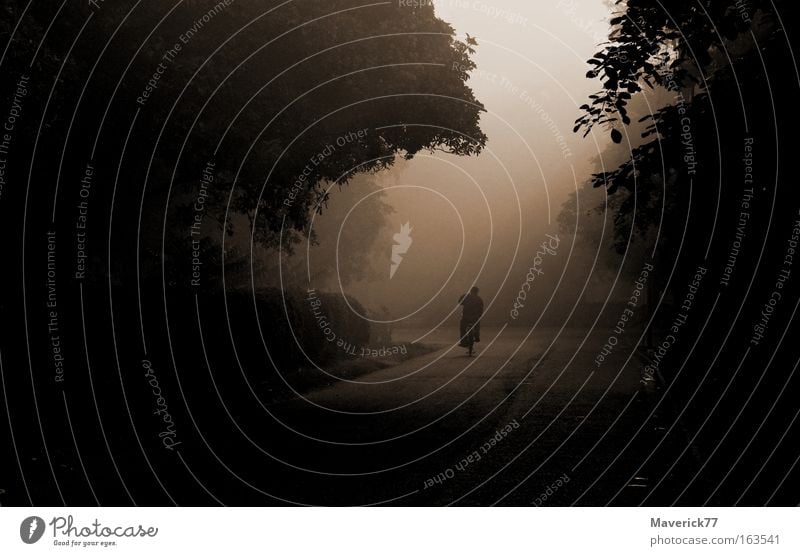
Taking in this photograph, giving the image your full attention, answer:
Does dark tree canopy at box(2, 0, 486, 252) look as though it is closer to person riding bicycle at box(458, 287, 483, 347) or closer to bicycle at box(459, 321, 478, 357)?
person riding bicycle at box(458, 287, 483, 347)

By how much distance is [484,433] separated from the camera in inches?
492

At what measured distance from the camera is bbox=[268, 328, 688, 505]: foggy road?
9094 mm

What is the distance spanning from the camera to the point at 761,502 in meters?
8.00

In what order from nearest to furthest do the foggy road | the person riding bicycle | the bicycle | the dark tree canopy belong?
the foggy road → the dark tree canopy → the person riding bicycle → the bicycle

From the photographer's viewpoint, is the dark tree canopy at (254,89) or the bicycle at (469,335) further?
the bicycle at (469,335)

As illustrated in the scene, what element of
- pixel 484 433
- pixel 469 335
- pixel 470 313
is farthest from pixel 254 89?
pixel 469 335

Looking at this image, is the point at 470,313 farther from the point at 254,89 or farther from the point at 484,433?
the point at 484,433

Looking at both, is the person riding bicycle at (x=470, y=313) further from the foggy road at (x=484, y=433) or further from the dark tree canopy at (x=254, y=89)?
the dark tree canopy at (x=254, y=89)

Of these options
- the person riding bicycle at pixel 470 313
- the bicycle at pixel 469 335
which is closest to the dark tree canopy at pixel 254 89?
the person riding bicycle at pixel 470 313

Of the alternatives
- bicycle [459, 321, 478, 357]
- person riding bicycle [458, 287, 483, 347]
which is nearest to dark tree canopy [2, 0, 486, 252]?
person riding bicycle [458, 287, 483, 347]

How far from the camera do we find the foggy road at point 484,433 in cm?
909

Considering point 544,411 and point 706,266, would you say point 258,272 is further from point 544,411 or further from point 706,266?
point 706,266
